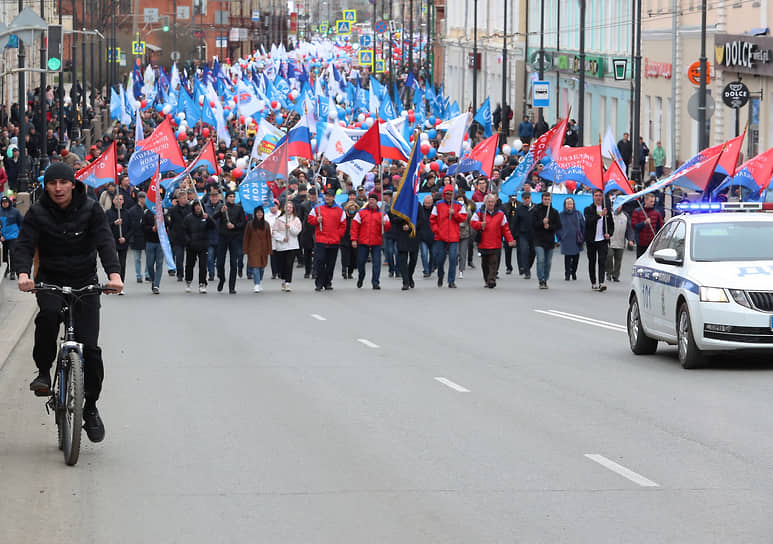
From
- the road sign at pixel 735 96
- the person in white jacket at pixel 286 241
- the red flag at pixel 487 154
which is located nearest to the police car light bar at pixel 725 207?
the person in white jacket at pixel 286 241

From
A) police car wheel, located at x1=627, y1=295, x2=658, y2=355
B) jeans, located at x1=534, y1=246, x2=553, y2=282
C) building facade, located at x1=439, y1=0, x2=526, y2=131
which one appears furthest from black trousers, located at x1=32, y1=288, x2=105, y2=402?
building facade, located at x1=439, y1=0, x2=526, y2=131

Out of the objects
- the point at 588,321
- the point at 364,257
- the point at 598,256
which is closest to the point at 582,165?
the point at 598,256

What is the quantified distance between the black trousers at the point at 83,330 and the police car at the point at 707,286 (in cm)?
649

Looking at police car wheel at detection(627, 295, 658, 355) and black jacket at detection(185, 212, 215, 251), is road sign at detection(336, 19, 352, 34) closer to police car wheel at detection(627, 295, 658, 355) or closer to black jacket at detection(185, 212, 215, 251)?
black jacket at detection(185, 212, 215, 251)

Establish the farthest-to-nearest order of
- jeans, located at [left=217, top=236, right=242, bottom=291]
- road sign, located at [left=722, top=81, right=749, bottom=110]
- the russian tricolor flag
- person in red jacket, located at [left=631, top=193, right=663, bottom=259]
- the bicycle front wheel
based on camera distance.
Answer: road sign, located at [left=722, top=81, right=749, bottom=110], the russian tricolor flag, person in red jacket, located at [left=631, top=193, right=663, bottom=259], jeans, located at [left=217, top=236, right=242, bottom=291], the bicycle front wheel

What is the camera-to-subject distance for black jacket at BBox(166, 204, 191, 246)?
90.2 feet

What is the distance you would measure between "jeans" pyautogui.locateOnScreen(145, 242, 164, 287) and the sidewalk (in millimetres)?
2313

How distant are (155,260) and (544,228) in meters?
6.53

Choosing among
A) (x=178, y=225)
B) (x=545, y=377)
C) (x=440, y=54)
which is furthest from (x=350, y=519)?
(x=440, y=54)

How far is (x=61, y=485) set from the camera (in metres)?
9.14

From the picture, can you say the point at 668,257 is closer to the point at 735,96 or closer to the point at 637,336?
the point at 637,336

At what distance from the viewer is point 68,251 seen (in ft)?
32.3

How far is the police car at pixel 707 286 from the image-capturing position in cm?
1442

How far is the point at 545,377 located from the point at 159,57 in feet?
422
